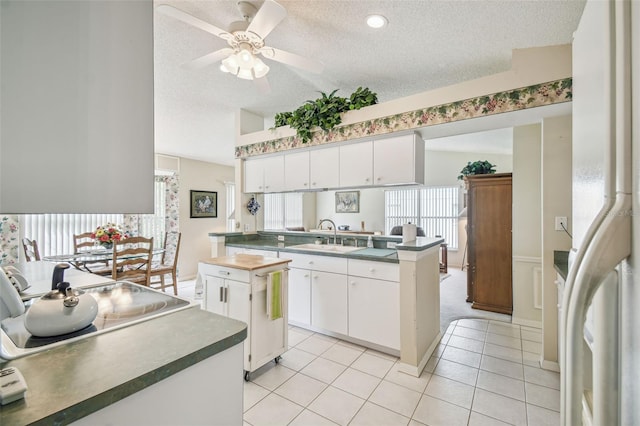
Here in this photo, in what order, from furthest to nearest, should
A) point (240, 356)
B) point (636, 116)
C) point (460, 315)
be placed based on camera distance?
1. point (460, 315)
2. point (240, 356)
3. point (636, 116)

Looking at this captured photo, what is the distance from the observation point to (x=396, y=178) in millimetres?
2861

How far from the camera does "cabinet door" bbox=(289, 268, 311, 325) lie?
9.98 feet

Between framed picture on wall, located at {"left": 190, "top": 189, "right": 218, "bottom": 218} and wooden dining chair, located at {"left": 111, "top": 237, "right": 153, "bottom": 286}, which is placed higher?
framed picture on wall, located at {"left": 190, "top": 189, "right": 218, "bottom": 218}

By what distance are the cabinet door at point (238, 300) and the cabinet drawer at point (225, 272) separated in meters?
0.04

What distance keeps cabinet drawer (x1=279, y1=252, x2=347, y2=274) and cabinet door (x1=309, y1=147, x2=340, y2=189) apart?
87cm

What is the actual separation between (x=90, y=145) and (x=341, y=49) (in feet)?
7.57

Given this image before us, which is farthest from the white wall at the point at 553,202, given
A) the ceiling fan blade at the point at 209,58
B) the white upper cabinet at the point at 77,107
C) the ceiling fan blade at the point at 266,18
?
the white upper cabinet at the point at 77,107

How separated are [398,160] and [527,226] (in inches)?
68.2

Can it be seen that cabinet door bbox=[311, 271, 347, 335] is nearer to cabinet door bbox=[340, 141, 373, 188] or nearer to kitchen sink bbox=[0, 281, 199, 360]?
cabinet door bbox=[340, 141, 373, 188]

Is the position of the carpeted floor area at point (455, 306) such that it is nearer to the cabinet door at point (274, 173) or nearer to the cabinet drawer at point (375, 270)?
the cabinet drawer at point (375, 270)

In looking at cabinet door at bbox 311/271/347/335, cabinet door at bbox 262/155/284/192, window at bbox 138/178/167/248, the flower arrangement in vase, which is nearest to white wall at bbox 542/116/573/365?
cabinet door at bbox 311/271/347/335

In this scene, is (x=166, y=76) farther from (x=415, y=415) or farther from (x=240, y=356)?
(x=415, y=415)

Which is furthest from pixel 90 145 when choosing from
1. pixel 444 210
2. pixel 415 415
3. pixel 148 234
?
pixel 444 210

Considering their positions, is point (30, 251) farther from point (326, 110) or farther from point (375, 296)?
point (375, 296)
